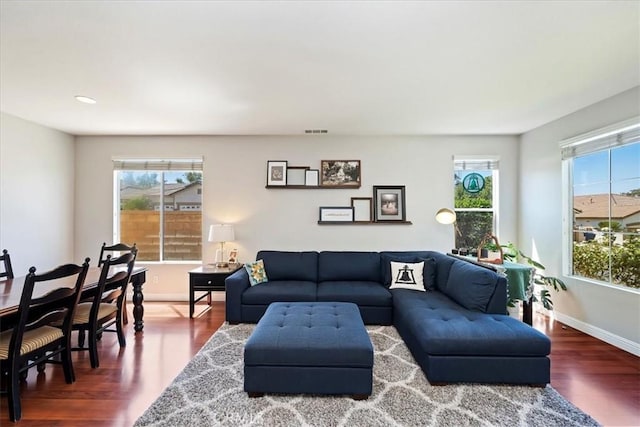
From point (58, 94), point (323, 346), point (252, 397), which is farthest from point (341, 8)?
point (58, 94)

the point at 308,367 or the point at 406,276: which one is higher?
the point at 406,276

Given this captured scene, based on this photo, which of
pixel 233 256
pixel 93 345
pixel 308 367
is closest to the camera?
pixel 308 367

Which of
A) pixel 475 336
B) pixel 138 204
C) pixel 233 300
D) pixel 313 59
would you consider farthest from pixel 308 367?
pixel 138 204

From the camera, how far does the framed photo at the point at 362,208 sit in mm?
4289

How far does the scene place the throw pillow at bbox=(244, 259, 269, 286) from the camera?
3538mm

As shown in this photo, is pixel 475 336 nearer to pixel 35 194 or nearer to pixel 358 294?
pixel 358 294

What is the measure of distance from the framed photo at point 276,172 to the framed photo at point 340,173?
57 centimetres

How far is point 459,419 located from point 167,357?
2.43 meters

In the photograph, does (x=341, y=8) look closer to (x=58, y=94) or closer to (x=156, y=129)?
(x=58, y=94)

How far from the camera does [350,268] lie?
3.79 metres

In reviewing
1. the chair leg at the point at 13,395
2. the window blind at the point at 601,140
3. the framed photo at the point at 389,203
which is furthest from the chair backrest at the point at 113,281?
the window blind at the point at 601,140

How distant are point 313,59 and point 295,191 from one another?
2.32m

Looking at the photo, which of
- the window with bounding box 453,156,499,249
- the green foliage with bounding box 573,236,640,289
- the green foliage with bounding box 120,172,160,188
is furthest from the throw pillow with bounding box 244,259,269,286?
the green foliage with bounding box 573,236,640,289

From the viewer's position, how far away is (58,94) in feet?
9.15
